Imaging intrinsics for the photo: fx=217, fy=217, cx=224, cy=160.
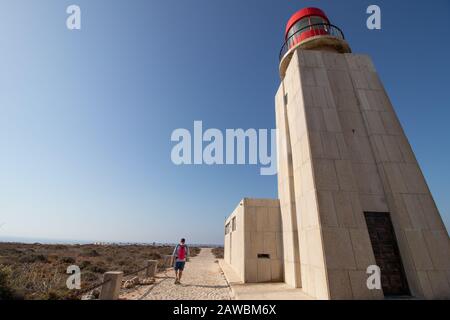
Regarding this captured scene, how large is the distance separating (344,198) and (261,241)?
5.42 m

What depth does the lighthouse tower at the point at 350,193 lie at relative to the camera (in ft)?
22.7

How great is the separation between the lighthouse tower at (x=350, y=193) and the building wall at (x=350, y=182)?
0.03 m

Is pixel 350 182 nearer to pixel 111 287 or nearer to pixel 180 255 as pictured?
pixel 180 255

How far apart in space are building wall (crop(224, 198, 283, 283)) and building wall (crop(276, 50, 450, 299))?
171 centimetres

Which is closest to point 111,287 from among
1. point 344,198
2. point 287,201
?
point 287,201

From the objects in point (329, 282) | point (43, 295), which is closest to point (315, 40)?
point (329, 282)

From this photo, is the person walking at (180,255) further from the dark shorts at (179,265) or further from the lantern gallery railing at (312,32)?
the lantern gallery railing at (312,32)

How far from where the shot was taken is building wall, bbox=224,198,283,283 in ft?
36.0

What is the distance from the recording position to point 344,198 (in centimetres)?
770

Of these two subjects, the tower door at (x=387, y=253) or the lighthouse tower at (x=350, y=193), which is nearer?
the lighthouse tower at (x=350, y=193)

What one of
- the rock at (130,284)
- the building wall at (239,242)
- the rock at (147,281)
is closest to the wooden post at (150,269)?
the rock at (147,281)

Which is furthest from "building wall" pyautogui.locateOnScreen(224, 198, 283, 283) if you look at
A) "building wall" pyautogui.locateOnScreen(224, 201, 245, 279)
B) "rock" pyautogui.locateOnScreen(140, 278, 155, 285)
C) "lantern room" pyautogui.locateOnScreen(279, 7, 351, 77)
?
"lantern room" pyautogui.locateOnScreen(279, 7, 351, 77)
